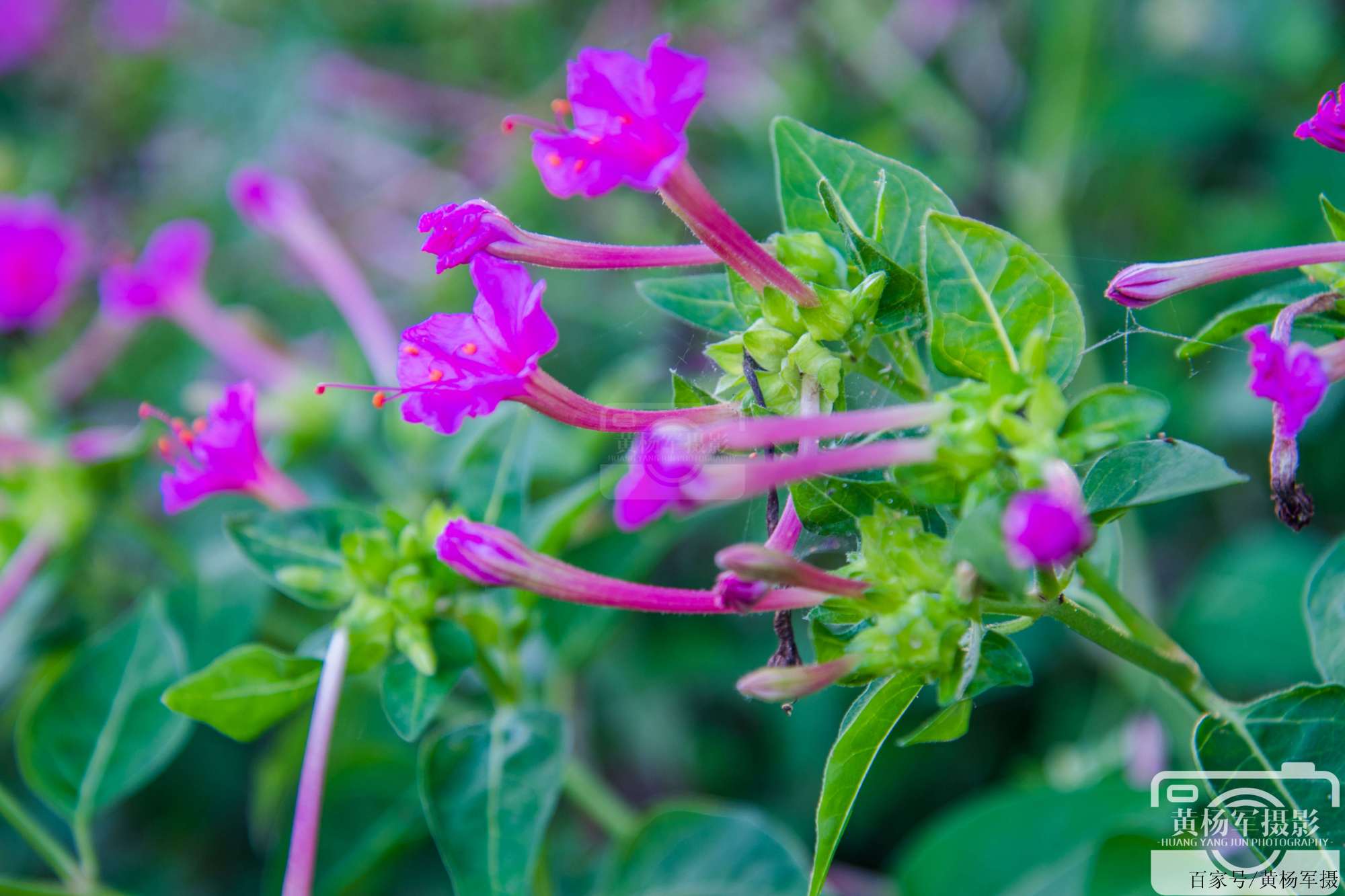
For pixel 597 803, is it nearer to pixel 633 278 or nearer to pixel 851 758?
pixel 851 758

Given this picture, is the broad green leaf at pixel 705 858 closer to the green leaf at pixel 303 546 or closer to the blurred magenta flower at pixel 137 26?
the green leaf at pixel 303 546

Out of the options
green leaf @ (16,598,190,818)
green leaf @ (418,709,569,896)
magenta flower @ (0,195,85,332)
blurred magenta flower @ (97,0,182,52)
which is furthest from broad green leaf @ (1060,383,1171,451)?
blurred magenta flower @ (97,0,182,52)

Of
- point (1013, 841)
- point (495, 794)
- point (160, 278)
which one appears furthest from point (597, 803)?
point (160, 278)

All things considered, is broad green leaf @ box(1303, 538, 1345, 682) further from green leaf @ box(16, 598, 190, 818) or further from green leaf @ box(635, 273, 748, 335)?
green leaf @ box(16, 598, 190, 818)

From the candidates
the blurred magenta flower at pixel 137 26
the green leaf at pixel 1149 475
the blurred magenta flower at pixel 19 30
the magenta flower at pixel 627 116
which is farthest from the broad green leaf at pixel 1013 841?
the blurred magenta flower at pixel 19 30

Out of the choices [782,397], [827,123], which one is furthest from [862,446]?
[827,123]

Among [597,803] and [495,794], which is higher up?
[495,794]

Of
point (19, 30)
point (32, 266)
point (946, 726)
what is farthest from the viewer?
point (19, 30)

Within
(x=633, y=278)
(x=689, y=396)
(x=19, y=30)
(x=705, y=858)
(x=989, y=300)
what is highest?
(x=989, y=300)
